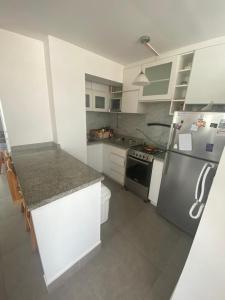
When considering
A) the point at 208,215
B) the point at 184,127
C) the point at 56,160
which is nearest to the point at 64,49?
the point at 56,160

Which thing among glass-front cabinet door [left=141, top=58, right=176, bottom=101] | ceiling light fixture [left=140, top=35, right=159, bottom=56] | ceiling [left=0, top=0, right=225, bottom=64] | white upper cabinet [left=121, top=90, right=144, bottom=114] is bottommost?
white upper cabinet [left=121, top=90, right=144, bottom=114]

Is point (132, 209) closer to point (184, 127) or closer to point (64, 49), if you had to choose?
point (184, 127)

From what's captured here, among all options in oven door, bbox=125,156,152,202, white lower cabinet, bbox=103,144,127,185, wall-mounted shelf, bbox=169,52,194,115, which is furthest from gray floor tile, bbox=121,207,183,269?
wall-mounted shelf, bbox=169,52,194,115

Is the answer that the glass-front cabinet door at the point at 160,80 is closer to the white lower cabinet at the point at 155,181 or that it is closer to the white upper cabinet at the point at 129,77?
the white upper cabinet at the point at 129,77

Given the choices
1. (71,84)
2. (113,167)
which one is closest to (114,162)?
(113,167)

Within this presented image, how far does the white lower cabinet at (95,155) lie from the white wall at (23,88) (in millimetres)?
921

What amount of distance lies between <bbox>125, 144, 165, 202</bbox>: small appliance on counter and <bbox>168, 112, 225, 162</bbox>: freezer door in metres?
0.57

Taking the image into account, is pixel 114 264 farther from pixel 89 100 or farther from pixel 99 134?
pixel 89 100

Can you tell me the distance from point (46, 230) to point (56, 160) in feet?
2.63

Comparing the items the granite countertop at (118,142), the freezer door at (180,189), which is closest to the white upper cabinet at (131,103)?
the granite countertop at (118,142)

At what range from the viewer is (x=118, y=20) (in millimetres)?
1342

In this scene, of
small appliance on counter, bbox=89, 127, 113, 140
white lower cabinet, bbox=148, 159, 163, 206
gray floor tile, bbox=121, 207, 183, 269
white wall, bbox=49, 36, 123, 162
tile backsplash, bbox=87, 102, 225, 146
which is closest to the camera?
gray floor tile, bbox=121, 207, 183, 269

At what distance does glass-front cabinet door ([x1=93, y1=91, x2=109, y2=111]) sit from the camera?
2818 millimetres

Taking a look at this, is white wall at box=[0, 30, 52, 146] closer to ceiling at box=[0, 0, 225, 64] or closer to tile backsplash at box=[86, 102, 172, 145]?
ceiling at box=[0, 0, 225, 64]
